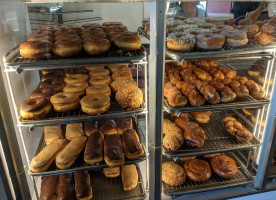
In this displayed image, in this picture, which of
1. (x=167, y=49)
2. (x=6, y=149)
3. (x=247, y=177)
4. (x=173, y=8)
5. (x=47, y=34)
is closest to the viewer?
(x=6, y=149)

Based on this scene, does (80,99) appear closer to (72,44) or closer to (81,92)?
(81,92)

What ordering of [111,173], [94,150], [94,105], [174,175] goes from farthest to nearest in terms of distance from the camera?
[111,173] < [174,175] < [94,150] < [94,105]

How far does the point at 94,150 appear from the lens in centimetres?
210

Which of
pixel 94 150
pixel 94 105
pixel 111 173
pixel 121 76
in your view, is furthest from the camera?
pixel 121 76

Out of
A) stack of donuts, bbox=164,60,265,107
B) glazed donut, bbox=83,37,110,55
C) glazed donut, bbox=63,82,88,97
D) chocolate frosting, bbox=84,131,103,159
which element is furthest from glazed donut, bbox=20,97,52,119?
stack of donuts, bbox=164,60,265,107

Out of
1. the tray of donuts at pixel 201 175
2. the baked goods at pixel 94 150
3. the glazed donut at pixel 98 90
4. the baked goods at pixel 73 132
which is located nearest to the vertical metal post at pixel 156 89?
the tray of donuts at pixel 201 175

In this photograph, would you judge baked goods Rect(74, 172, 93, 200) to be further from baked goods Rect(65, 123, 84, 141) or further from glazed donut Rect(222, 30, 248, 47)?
glazed donut Rect(222, 30, 248, 47)

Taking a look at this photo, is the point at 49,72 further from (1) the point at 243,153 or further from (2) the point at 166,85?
(1) the point at 243,153

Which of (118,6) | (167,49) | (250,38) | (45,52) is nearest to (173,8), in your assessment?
(118,6)

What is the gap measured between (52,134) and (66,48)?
100cm

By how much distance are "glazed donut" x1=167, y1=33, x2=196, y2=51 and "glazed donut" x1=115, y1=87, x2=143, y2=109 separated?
0.52 metres

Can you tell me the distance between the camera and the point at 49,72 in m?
2.76

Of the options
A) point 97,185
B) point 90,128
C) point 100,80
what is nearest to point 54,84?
point 100,80

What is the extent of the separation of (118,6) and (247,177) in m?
3.01
